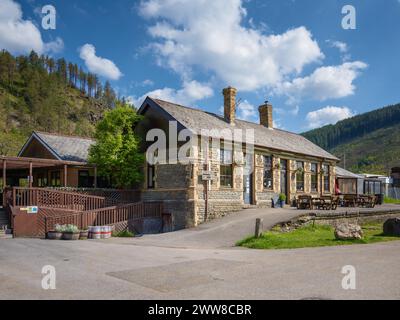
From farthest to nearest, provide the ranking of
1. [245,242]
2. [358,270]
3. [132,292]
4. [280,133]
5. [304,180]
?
[280,133] < [304,180] < [245,242] < [358,270] < [132,292]

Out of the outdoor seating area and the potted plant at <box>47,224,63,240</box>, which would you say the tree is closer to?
the potted plant at <box>47,224,63,240</box>

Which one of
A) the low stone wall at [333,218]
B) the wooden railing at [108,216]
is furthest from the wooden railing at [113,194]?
the low stone wall at [333,218]

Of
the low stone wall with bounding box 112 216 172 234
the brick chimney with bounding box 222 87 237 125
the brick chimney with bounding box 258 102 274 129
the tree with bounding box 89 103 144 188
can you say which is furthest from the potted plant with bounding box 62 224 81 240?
the brick chimney with bounding box 258 102 274 129

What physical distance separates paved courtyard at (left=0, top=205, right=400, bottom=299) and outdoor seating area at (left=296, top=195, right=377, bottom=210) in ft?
32.4

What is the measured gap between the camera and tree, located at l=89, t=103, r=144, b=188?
885 inches

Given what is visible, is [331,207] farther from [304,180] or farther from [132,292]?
[132,292]

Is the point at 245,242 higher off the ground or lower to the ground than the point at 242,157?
lower

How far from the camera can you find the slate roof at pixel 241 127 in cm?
2216

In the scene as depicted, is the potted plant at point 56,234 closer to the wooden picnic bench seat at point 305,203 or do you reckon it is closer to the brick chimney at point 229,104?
the brick chimney at point 229,104

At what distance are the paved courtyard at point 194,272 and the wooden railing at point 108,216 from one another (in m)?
3.35

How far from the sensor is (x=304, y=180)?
28.2 m

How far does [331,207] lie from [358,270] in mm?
16161
